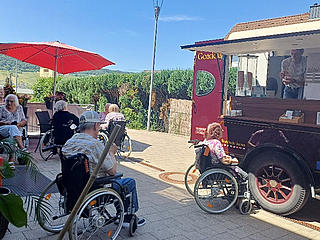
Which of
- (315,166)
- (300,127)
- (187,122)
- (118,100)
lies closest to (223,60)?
(300,127)

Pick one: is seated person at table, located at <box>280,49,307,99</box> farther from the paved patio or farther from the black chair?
the black chair

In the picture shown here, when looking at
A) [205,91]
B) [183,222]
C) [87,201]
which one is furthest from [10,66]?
[87,201]

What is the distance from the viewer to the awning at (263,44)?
396 cm

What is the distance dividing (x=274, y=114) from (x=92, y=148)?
2.58m

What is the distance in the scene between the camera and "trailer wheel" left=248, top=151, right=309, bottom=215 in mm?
A: 3873

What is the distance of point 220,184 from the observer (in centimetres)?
407

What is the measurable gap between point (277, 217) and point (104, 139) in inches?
153

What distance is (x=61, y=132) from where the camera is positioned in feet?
19.4

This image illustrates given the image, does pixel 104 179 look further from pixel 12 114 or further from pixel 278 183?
pixel 12 114

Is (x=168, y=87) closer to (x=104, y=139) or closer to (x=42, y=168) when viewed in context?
(x=104, y=139)

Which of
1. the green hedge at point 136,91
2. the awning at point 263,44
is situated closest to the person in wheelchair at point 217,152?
the awning at point 263,44

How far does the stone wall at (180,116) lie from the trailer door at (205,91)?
5370 millimetres

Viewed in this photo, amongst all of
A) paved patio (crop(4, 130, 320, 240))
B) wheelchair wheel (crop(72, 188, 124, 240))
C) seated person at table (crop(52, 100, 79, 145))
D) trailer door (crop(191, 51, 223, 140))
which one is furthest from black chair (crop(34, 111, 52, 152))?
wheelchair wheel (crop(72, 188, 124, 240))

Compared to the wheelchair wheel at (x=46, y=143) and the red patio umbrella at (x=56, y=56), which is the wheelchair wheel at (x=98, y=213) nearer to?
the wheelchair wheel at (x=46, y=143)
